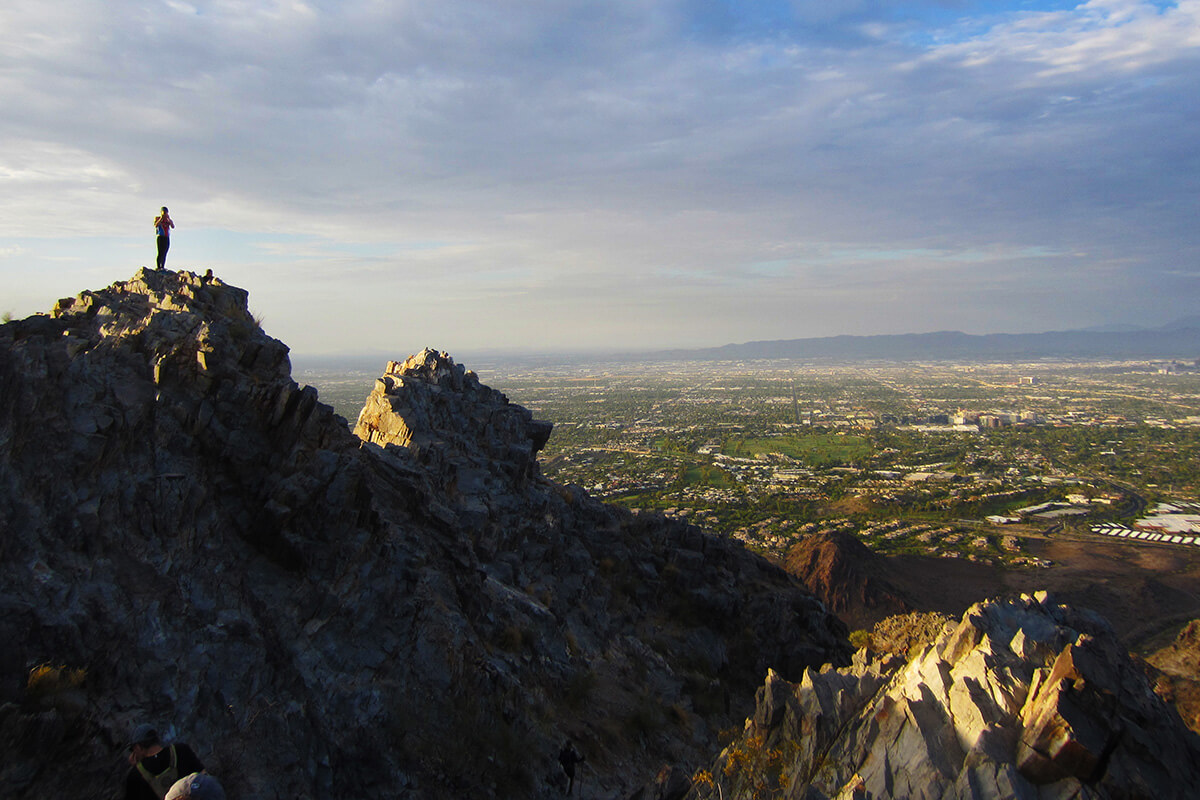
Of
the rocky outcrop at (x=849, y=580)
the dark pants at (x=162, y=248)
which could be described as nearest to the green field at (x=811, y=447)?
the rocky outcrop at (x=849, y=580)

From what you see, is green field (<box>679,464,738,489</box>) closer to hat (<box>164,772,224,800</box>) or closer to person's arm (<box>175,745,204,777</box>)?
person's arm (<box>175,745,204,777</box>)

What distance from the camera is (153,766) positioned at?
6.68m

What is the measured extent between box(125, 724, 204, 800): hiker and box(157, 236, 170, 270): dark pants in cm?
1624

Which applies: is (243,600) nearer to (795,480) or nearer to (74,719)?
(74,719)

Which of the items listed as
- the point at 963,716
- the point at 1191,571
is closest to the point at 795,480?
the point at 1191,571

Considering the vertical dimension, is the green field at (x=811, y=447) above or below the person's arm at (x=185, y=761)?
below

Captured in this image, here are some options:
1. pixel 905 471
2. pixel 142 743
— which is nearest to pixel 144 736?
pixel 142 743

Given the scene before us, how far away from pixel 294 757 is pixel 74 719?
3.55 m

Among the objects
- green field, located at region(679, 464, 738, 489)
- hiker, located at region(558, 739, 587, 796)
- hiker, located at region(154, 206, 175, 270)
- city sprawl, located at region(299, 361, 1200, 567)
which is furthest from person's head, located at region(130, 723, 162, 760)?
green field, located at region(679, 464, 738, 489)

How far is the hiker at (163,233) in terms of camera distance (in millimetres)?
18672

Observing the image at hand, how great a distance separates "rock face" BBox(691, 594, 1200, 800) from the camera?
10.7 meters

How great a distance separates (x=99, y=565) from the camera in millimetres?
11359

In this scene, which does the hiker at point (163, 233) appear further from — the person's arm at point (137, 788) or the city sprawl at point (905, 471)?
the city sprawl at point (905, 471)

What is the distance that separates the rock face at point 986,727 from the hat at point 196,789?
11110 millimetres
